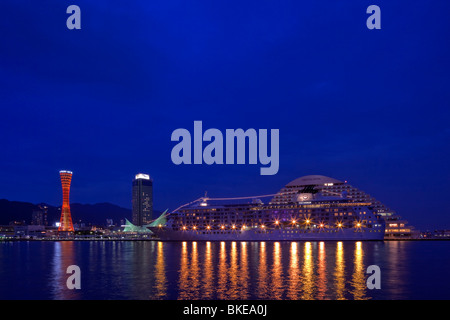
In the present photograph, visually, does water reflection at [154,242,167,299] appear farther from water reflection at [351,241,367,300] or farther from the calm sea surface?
water reflection at [351,241,367,300]

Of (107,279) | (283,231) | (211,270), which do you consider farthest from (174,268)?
(283,231)

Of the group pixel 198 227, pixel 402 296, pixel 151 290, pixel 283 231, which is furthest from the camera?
pixel 198 227

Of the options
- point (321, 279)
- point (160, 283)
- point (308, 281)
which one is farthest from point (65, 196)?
point (308, 281)

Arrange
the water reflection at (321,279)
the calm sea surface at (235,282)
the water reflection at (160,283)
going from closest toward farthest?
the water reflection at (321,279) < the water reflection at (160,283) < the calm sea surface at (235,282)

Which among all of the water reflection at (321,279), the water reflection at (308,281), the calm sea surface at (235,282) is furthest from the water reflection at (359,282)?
the water reflection at (308,281)

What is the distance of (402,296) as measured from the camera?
102 feet

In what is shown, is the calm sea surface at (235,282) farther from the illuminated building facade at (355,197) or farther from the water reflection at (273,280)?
the illuminated building facade at (355,197)

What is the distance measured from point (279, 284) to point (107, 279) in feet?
57.1

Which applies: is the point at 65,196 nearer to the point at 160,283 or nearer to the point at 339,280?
the point at 160,283

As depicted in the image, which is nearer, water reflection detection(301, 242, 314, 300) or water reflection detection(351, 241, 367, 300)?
water reflection detection(351, 241, 367, 300)

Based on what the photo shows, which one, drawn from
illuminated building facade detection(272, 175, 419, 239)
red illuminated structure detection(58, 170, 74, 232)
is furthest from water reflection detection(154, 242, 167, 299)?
red illuminated structure detection(58, 170, 74, 232)
